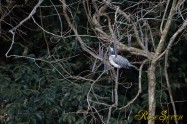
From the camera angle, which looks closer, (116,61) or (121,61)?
(116,61)

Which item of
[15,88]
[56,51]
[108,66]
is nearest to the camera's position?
[108,66]

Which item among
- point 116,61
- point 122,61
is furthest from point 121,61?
point 116,61

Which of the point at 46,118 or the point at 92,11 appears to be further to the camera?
the point at 92,11

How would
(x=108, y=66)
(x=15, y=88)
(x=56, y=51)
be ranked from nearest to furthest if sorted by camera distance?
1. (x=108, y=66)
2. (x=15, y=88)
3. (x=56, y=51)

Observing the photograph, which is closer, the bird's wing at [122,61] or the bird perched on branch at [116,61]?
the bird perched on branch at [116,61]

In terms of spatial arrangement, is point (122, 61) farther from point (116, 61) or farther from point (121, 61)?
point (116, 61)

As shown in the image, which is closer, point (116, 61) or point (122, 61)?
point (116, 61)

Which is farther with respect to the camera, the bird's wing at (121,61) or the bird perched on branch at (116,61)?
the bird's wing at (121,61)

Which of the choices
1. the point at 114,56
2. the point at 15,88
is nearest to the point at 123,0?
the point at 114,56

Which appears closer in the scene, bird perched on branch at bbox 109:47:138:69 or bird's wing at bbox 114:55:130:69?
bird perched on branch at bbox 109:47:138:69

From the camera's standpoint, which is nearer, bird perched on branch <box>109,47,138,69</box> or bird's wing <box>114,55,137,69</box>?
bird perched on branch <box>109,47,138,69</box>

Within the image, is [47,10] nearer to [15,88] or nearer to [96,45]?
[96,45]

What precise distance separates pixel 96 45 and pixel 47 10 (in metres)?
0.67

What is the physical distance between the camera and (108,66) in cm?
352
